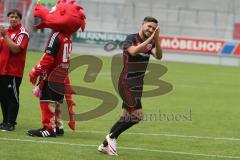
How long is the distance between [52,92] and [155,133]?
86.2 inches

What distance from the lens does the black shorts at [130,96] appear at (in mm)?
9391

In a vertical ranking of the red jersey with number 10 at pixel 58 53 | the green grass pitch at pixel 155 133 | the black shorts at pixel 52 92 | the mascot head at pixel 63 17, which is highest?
the mascot head at pixel 63 17

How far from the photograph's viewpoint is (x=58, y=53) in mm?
10414

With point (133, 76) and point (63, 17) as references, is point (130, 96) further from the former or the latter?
point (63, 17)

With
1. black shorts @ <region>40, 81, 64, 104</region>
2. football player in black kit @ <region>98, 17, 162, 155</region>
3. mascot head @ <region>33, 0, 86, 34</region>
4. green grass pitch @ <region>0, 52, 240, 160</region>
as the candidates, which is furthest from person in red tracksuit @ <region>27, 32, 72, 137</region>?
football player in black kit @ <region>98, 17, 162, 155</region>

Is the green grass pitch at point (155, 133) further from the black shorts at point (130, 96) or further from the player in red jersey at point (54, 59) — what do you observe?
the black shorts at point (130, 96)

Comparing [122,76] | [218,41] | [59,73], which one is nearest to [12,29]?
[59,73]

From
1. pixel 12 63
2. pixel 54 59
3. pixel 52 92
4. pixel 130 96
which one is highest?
pixel 54 59

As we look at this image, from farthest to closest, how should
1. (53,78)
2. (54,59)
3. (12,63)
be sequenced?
(12,63)
(53,78)
(54,59)

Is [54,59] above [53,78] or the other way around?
above

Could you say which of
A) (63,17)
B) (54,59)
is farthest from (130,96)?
(63,17)

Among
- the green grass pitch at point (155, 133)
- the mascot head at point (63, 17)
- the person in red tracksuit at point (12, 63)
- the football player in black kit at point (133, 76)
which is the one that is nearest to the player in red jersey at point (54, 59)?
the mascot head at point (63, 17)

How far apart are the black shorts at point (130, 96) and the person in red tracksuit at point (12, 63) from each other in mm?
2309

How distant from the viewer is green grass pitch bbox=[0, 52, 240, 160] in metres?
9.44
